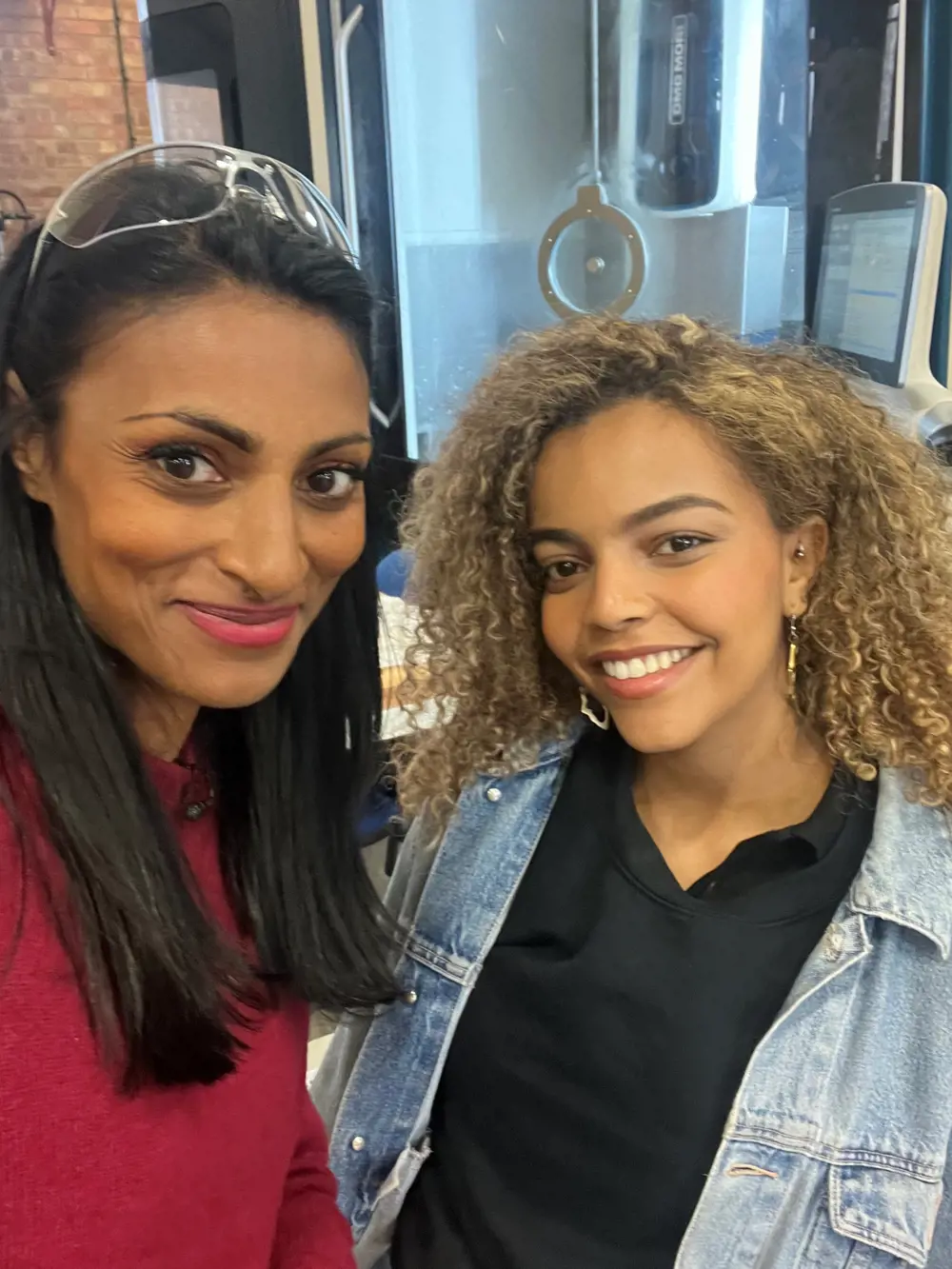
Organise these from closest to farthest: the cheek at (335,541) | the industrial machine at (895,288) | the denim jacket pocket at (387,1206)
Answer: the cheek at (335,541) → the denim jacket pocket at (387,1206) → the industrial machine at (895,288)

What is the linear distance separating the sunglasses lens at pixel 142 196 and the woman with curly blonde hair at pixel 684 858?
15.1 inches

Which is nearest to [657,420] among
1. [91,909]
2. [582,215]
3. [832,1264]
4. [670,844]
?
[670,844]

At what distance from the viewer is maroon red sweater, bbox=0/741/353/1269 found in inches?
26.9

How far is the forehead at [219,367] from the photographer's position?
708mm

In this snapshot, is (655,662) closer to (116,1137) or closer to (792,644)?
(792,644)

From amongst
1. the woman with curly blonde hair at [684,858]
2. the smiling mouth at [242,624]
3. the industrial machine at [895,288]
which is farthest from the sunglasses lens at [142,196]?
the industrial machine at [895,288]

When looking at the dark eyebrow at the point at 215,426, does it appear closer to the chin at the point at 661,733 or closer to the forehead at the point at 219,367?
the forehead at the point at 219,367

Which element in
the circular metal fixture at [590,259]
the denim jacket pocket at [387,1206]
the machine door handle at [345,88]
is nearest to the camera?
the denim jacket pocket at [387,1206]

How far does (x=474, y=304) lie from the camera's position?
242 cm

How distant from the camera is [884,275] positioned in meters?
1.71

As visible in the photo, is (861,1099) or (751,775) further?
(751,775)

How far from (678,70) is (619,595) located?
1.54 m

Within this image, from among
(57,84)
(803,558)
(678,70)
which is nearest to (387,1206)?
(803,558)

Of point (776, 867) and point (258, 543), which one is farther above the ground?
point (258, 543)
